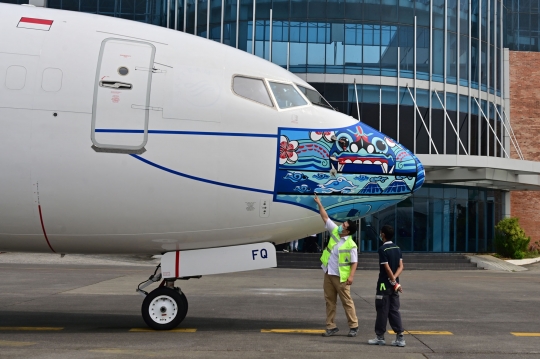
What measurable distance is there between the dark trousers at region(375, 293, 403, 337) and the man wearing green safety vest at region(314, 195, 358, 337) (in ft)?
2.34

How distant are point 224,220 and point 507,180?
1221 inches

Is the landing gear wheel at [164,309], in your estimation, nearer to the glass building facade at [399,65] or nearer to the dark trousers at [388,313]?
the dark trousers at [388,313]

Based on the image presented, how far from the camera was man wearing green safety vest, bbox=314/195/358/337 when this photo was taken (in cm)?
1159

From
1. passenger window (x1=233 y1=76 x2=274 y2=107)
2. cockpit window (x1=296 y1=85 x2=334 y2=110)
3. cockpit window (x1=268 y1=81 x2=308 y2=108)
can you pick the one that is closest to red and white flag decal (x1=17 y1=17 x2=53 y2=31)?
passenger window (x1=233 y1=76 x2=274 y2=107)

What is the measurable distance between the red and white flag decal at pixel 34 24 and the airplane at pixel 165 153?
0.08 feet

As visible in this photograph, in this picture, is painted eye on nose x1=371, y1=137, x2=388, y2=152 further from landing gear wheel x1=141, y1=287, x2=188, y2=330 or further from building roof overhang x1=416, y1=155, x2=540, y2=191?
building roof overhang x1=416, y1=155, x2=540, y2=191

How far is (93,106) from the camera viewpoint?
35.7 feet

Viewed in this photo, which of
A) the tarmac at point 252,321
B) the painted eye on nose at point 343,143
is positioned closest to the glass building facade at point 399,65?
the tarmac at point 252,321

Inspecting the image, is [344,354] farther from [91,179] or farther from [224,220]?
[91,179]

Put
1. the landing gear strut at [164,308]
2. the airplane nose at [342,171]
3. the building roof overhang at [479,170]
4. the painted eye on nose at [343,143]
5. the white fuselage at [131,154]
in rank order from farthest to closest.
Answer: the building roof overhang at [479,170], the landing gear strut at [164,308], the painted eye on nose at [343,143], the airplane nose at [342,171], the white fuselage at [131,154]

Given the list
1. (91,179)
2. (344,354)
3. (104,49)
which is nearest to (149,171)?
(91,179)

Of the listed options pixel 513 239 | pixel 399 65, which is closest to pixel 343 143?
pixel 399 65

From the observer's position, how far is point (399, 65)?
4050 centimetres

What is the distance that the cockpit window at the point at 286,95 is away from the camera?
1177 centimetres
